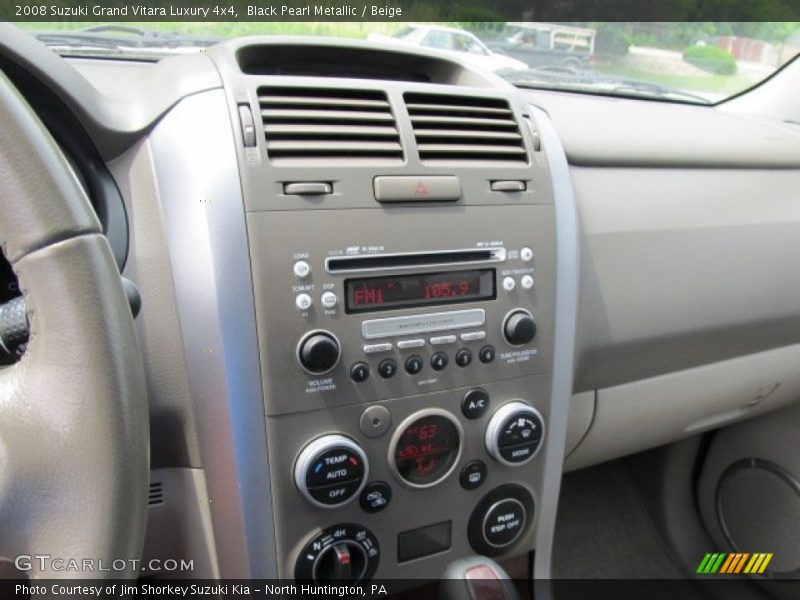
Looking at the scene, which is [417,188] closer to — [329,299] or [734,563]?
[329,299]

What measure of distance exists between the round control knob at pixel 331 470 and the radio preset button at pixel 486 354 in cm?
22

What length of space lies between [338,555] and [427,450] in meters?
0.19

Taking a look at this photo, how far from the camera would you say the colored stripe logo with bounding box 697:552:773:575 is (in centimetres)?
182

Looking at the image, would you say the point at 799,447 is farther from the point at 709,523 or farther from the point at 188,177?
the point at 188,177

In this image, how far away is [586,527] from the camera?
6.55 feet

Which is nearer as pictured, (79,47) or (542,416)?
(542,416)

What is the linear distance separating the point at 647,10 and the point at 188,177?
1.24 m

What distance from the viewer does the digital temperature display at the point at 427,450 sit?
1.04 m

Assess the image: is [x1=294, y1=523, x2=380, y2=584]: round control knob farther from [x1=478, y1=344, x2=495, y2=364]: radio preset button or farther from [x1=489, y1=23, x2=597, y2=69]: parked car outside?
[x1=489, y1=23, x2=597, y2=69]: parked car outside

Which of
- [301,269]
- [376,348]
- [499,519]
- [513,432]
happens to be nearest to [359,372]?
[376,348]

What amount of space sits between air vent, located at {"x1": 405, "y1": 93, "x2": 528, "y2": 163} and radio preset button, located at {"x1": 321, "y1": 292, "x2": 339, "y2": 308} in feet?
0.77

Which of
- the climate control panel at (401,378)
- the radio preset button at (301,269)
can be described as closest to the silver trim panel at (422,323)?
the climate control panel at (401,378)

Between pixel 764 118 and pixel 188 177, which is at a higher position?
pixel 188 177

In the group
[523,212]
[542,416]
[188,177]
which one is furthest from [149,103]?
[542,416]
